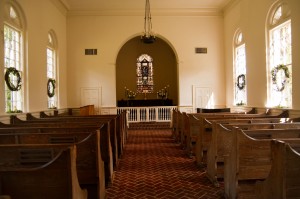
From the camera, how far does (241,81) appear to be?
11.2 meters

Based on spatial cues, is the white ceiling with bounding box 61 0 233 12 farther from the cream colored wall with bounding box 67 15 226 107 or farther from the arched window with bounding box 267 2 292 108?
the arched window with bounding box 267 2 292 108

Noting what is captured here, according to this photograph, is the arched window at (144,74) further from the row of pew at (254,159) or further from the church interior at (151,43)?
the row of pew at (254,159)

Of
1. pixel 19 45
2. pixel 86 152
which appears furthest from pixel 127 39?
pixel 86 152

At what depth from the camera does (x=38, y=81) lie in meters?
9.27

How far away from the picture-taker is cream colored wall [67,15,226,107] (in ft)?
42.5

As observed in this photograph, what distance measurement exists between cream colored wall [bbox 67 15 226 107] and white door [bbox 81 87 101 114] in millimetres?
198

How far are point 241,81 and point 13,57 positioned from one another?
331 inches

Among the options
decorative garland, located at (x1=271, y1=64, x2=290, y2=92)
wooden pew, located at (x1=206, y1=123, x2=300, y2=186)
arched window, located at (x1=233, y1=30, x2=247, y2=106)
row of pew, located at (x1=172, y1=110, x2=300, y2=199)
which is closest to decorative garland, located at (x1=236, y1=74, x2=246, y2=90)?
arched window, located at (x1=233, y1=30, x2=247, y2=106)

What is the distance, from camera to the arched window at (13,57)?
292 inches

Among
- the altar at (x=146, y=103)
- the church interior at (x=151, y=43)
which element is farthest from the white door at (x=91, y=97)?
the altar at (x=146, y=103)

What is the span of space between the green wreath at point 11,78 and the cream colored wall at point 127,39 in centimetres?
522

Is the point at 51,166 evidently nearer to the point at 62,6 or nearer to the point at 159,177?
the point at 159,177

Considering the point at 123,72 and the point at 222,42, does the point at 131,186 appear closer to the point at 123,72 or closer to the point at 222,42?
the point at 222,42

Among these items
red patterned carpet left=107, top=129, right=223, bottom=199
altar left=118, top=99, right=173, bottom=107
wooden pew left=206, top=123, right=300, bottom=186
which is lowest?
red patterned carpet left=107, top=129, right=223, bottom=199
